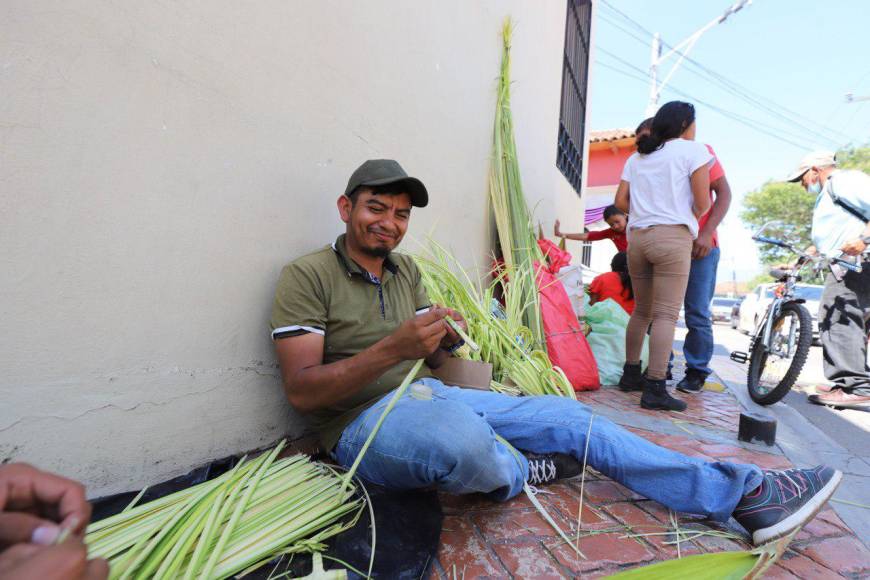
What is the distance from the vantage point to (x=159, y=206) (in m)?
1.15

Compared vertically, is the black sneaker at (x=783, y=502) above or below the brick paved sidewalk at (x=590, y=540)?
above

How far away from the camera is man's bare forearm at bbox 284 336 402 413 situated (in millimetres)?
1187

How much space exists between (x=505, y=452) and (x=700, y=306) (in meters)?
2.33

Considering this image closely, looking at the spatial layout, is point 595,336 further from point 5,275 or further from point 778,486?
point 5,275

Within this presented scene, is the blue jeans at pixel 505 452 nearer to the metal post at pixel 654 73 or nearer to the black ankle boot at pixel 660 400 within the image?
the black ankle boot at pixel 660 400

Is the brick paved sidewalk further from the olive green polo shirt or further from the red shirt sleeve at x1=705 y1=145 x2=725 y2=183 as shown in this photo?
the red shirt sleeve at x1=705 y1=145 x2=725 y2=183

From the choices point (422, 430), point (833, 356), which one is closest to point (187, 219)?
point (422, 430)

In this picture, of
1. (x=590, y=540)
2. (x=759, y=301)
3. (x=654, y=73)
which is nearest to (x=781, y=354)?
(x=590, y=540)

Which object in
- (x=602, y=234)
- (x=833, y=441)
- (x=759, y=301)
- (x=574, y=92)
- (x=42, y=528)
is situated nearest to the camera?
(x=42, y=528)

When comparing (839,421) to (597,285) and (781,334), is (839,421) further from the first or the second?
(597,285)

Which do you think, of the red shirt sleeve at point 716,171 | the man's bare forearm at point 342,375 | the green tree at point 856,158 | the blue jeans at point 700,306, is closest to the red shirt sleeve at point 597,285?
the blue jeans at point 700,306

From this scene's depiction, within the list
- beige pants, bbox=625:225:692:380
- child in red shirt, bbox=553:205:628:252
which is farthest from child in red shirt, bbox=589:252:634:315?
beige pants, bbox=625:225:692:380

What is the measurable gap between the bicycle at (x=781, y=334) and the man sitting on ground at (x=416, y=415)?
193 cm

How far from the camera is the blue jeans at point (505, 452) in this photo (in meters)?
1.13
